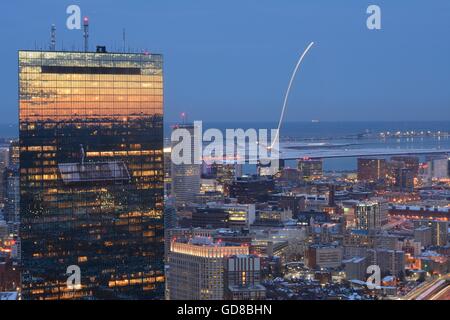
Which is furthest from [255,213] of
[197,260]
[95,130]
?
[95,130]

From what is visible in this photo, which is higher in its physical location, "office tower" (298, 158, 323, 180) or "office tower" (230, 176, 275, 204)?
"office tower" (298, 158, 323, 180)

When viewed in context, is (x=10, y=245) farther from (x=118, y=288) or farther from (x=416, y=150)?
(x=416, y=150)

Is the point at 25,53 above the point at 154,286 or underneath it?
above

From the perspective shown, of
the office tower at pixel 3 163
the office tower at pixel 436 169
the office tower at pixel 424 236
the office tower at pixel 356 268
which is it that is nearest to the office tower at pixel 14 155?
the office tower at pixel 3 163

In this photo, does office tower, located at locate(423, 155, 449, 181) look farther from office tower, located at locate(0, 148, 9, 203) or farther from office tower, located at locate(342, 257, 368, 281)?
office tower, located at locate(342, 257, 368, 281)

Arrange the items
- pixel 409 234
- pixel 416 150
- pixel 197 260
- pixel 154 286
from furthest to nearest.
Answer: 1. pixel 416 150
2. pixel 409 234
3. pixel 197 260
4. pixel 154 286

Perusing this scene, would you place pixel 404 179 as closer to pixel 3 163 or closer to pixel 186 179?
pixel 186 179

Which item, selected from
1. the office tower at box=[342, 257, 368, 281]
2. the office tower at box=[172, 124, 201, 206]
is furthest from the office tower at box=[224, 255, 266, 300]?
the office tower at box=[172, 124, 201, 206]
